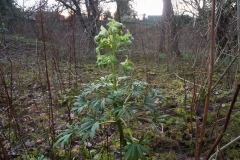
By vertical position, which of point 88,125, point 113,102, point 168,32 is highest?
point 168,32

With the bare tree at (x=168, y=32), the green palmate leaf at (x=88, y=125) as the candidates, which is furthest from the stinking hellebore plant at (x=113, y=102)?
the bare tree at (x=168, y=32)

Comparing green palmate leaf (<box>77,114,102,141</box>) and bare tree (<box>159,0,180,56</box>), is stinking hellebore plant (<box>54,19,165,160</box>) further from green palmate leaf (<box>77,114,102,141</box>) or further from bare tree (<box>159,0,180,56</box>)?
bare tree (<box>159,0,180,56</box>)

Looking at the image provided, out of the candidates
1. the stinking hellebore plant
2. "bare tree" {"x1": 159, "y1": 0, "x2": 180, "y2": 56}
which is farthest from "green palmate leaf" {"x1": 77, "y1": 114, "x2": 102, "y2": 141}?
"bare tree" {"x1": 159, "y1": 0, "x2": 180, "y2": 56}

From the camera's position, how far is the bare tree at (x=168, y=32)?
608cm

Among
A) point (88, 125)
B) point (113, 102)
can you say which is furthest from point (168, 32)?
point (88, 125)

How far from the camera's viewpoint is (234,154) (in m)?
2.12

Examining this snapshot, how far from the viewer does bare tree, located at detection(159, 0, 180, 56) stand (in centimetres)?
608

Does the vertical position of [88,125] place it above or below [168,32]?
below

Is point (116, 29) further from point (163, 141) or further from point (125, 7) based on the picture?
point (125, 7)

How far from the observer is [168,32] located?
627 centimetres

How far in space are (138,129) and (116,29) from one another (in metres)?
1.58

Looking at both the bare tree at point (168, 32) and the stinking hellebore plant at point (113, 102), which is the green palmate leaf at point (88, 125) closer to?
the stinking hellebore plant at point (113, 102)

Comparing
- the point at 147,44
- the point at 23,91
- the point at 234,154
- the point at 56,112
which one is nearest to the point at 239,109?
the point at 234,154

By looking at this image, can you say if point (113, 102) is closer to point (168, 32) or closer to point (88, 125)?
point (88, 125)
